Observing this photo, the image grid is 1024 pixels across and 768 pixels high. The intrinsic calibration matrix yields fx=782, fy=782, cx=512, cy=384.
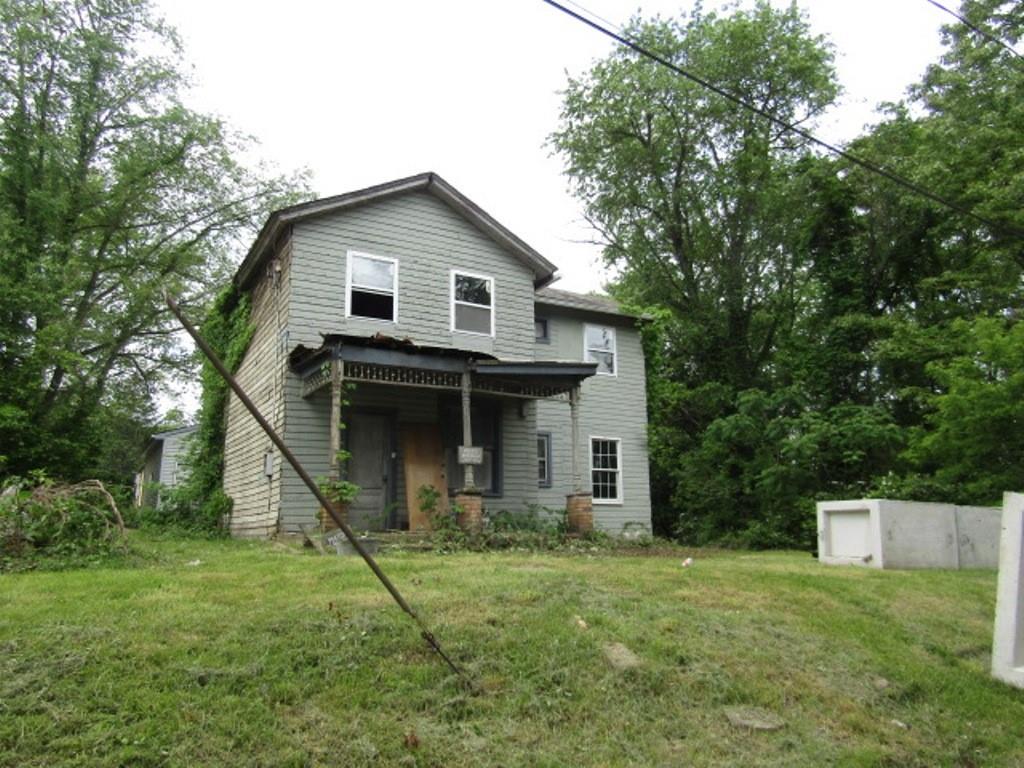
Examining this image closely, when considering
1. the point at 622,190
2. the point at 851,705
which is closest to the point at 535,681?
the point at 851,705

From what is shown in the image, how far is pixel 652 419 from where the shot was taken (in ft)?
73.1

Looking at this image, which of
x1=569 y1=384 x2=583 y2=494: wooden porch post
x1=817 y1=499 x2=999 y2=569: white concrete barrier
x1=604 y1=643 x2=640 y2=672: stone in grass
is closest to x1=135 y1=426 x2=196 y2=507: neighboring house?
x1=569 y1=384 x2=583 y2=494: wooden porch post

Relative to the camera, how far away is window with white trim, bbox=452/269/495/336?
52.0 feet

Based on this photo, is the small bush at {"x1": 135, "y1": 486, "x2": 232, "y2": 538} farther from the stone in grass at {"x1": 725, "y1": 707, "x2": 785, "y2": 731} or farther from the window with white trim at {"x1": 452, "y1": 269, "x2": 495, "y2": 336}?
the stone in grass at {"x1": 725, "y1": 707, "x2": 785, "y2": 731}

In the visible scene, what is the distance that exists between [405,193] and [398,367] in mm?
4310

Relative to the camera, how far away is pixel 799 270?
90.9 feet

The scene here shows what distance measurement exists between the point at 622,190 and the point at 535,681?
24503 millimetres

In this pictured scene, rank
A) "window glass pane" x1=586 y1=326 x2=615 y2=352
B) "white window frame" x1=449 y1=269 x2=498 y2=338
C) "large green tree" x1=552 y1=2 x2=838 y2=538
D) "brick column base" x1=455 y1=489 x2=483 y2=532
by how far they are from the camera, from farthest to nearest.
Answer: "large green tree" x1=552 y1=2 x2=838 y2=538
"window glass pane" x1=586 y1=326 x2=615 y2=352
"white window frame" x1=449 y1=269 x2=498 y2=338
"brick column base" x1=455 y1=489 x2=483 y2=532

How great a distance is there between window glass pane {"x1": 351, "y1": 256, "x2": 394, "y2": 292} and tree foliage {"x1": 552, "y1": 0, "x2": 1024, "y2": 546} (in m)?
8.40

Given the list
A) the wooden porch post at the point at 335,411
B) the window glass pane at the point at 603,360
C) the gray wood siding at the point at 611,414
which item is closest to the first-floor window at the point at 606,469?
the gray wood siding at the point at 611,414

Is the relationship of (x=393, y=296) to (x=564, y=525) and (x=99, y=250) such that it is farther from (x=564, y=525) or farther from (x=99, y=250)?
(x=99, y=250)

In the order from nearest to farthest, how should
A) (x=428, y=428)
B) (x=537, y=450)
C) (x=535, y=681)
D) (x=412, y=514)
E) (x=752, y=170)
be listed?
(x=535, y=681)
(x=412, y=514)
(x=428, y=428)
(x=537, y=450)
(x=752, y=170)

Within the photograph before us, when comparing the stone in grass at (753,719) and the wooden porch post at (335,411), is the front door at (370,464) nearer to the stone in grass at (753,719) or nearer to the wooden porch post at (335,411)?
Result: the wooden porch post at (335,411)

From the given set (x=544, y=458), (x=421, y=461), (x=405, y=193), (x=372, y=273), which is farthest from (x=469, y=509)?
(x=405, y=193)
